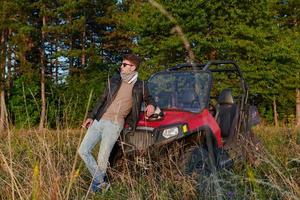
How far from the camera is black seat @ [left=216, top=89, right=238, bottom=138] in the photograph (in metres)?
6.72

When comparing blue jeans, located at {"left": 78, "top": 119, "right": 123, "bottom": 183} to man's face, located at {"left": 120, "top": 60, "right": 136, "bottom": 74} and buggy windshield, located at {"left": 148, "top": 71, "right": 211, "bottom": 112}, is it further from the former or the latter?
buggy windshield, located at {"left": 148, "top": 71, "right": 211, "bottom": 112}

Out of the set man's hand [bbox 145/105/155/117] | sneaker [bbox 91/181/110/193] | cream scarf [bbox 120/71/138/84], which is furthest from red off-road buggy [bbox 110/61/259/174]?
sneaker [bbox 91/181/110/193]

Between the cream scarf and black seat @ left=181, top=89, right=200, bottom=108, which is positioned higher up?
the cream scarf

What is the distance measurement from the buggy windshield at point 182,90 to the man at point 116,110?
0.59 m

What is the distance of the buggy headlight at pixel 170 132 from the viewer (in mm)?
5586

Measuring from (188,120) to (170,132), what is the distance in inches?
11.5

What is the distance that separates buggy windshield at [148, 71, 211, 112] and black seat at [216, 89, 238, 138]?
2.00 feet

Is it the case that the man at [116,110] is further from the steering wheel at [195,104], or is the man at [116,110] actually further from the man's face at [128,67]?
the steering wheel at [195,104]

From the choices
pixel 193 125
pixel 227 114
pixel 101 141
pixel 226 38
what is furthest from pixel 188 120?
pixel 226 38

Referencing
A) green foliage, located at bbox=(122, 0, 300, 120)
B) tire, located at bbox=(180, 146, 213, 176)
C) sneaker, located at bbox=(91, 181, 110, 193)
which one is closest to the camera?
sneaker, located at bbox=(91, 181, 110, 193)

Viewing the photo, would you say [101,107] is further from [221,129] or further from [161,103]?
[221,129]

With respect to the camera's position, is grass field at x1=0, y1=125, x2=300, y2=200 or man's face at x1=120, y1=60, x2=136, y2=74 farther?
man's face at x1=120, y1=60, x2=136, y2=74

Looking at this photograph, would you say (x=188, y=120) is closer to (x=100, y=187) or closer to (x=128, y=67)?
(x=128, y=67)

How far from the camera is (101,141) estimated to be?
5.62 m
